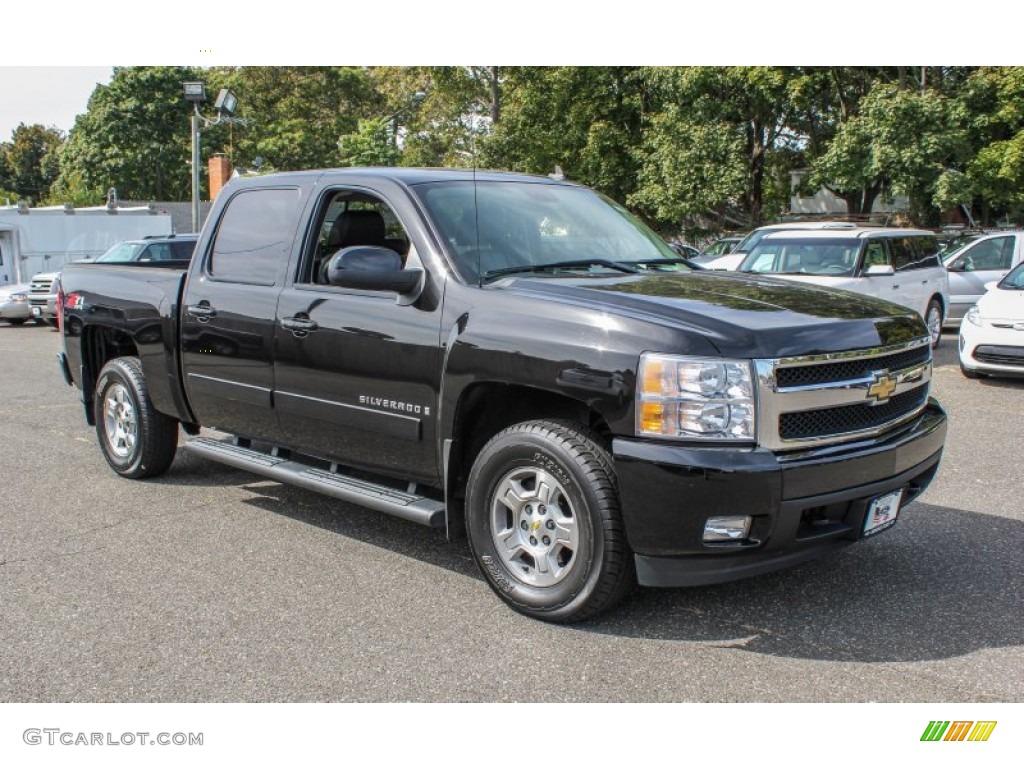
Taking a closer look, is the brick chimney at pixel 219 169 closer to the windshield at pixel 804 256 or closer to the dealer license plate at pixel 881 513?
the windshield at pixel 804 256

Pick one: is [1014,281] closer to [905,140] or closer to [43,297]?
[905,140]

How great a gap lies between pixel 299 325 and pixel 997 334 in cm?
857

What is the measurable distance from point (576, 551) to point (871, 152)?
22.0 m

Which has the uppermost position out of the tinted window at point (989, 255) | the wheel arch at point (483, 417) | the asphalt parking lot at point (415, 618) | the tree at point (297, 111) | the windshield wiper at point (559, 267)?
the tree at point (297, 111)

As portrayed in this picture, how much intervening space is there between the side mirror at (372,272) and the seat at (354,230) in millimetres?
797

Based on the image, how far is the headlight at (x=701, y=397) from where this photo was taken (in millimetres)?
3686

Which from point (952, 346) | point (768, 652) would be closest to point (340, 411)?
point (768, 652)

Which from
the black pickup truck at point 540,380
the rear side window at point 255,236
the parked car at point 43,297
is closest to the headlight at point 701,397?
the black pickup truck at point 540,380

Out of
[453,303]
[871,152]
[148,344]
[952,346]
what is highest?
[871,152]

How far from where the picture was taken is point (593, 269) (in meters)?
4.85

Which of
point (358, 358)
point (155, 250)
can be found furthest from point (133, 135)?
point (358, 358)

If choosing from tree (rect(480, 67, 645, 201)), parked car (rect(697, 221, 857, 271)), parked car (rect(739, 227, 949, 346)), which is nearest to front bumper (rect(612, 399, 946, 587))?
parked car (rect(739, 227, 949, 346))

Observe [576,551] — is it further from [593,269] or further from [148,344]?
[148,344]

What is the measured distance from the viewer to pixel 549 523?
13.5 feet
